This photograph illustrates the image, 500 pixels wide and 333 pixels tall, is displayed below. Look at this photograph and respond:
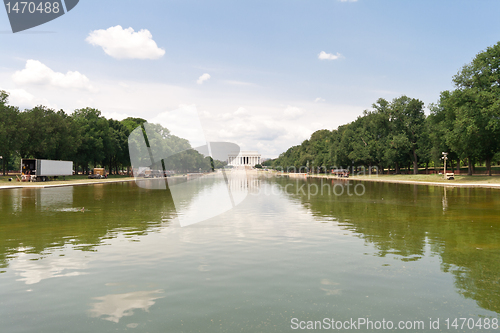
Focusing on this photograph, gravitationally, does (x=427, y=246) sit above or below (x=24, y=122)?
below

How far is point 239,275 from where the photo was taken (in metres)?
9.42

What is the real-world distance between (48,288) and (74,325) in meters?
2.48

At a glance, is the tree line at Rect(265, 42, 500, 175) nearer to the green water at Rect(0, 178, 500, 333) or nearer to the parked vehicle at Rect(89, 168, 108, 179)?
the green water at Rect(0, 178, 500, 333)

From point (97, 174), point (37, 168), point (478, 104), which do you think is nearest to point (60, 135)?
point (97, 174)

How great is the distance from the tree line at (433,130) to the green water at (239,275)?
52.1 meters

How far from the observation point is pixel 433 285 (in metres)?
8.56

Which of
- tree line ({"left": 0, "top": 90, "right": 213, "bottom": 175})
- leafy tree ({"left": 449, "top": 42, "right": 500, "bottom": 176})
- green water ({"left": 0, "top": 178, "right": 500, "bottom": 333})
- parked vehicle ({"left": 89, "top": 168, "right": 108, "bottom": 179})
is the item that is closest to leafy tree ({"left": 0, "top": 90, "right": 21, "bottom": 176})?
tree line ({"left": 0, "top": 90, "right": 213, "bottom": 175})

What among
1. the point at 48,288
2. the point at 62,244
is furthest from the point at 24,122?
the point at 48,288

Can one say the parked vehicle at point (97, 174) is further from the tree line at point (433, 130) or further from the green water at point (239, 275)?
the green water at point (239, 275)

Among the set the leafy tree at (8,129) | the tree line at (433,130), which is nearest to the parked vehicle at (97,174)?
the leafy tree at (8,129)

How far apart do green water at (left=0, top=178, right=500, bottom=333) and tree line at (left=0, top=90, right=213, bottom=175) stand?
64387 millimetres

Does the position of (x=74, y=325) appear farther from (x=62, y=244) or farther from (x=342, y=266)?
(x=62, y=244)

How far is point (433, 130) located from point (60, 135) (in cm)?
8685

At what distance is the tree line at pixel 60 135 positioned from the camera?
71.8 m
